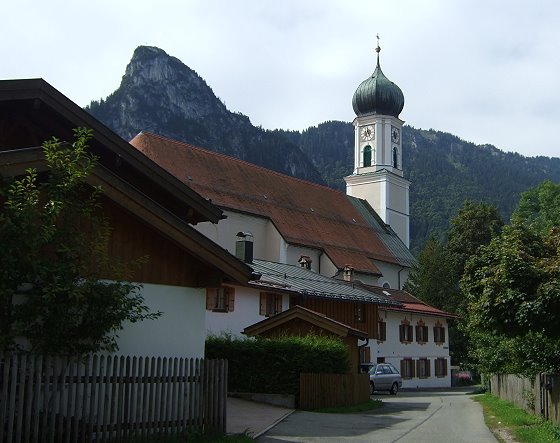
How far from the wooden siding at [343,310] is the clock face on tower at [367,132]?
38659 millimetres

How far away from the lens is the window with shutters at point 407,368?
45.6m

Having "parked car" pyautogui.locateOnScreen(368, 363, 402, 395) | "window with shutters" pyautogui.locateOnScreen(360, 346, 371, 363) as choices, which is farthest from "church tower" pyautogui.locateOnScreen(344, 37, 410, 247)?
"parked car" pyautogui.locateOnScreen(368, 363, 402, 395)

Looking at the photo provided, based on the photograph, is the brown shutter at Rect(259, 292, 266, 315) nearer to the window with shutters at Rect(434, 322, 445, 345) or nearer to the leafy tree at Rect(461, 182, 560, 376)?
the leafy tree at Rect(461, 182, 560, 376)

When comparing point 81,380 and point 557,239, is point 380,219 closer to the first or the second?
point 557,239

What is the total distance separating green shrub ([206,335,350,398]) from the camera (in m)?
21.8

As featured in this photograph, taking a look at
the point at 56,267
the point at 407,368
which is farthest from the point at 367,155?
the point at 56,267

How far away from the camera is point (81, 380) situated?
35.3ft

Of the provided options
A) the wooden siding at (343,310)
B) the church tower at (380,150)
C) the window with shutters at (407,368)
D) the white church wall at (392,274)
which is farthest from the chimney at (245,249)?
the church tower at (380,150)

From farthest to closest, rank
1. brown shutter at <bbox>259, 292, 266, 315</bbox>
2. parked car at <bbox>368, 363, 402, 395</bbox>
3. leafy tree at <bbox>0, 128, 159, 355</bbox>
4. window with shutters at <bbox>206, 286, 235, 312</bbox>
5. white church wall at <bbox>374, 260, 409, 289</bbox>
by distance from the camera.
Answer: white church wall at <bbox>374, 260, 409, 289</bbox> < parked car at <bbox>368, 363, 402, 395</bbox> < brown shutter at <bbox>259, 292, 266, 315</bbox> < window with shutters at <bbox>206, 286, 235, 312</bbox> < leafy tree at <bbox>0, 128, 159, 355</bbox>

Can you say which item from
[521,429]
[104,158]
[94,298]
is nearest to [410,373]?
[521,429]

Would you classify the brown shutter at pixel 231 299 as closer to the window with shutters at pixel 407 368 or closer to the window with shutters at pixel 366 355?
the window with shutters at pixel 366 355

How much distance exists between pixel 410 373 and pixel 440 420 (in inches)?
1078

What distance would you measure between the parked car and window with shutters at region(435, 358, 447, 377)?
15.9 meters

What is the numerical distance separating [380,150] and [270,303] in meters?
44.0
